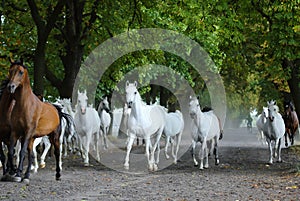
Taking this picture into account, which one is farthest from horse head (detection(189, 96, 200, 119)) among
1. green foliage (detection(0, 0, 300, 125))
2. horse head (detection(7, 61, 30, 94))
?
horse head (detection(7, 61, 30, 94))

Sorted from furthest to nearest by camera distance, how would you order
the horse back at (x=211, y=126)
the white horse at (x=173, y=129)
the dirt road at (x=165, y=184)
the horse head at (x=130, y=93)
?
the white horse at (x=173, y=129), the horse back at (x=211, y=126), the horse head at (x=130, y=93), the dirt road at (x=165, y=184)

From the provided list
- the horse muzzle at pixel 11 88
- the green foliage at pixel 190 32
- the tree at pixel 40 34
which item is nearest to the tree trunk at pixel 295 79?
the green foliage at pixel 190 32

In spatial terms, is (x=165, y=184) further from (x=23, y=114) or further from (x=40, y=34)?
(x=40, y=34)

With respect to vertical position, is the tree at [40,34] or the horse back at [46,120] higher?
the tree at [40,34]

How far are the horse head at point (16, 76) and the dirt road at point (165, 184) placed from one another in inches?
80.7

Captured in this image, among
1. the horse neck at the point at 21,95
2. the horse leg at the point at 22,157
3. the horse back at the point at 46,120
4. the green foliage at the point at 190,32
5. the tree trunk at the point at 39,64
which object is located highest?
the green foliage at the point at 190,32

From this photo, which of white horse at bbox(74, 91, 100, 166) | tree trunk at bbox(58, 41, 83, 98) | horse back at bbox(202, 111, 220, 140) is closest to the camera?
white horse at bbox(74, 91, 100, 166)

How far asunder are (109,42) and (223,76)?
56.7ft

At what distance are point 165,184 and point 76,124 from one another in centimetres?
711

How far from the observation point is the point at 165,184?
49.0ft

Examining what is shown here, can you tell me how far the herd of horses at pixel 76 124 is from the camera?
13.4 metres

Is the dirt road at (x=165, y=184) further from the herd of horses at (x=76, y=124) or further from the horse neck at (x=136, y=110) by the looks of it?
the horse neck at (x=136, y=110)

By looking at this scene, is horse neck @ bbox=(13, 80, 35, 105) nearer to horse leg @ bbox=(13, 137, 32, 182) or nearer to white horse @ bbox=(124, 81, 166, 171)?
horse leg @ bbox=(13, 137, 32, 182)

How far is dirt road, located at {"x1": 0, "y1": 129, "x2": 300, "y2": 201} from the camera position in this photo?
12.4 metres
